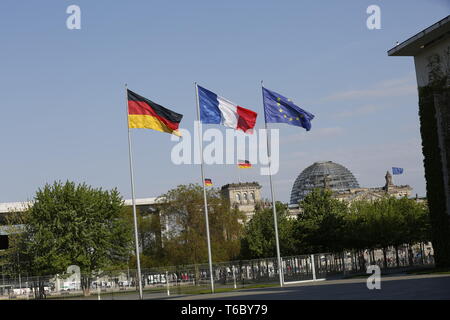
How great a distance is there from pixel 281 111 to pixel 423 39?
1603 cm

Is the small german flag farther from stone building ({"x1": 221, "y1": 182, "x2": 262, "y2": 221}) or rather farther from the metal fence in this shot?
stone building ({"x1": 221, "y1": 182, "x2": 262, "y2": 221})

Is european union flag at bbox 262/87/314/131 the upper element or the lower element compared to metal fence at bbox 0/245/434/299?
upper

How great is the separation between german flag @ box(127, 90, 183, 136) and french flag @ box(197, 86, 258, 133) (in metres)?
2.50

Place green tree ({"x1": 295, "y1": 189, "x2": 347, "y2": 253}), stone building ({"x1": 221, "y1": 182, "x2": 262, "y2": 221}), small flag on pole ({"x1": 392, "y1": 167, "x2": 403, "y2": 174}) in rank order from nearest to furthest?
green tree ({"x1": 295, "y1": 189, "x2": 347, "y2": 253}) → small flag on pole ({"x1": 392, "y1": 167, "x2": 403, "y2": 174}) → stone building ({"x1": 221, "y1": 182, "x2": 262, "y2": 221})

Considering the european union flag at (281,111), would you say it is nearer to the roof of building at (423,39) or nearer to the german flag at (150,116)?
the german flag at (150,116)

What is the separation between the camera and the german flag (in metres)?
41.5

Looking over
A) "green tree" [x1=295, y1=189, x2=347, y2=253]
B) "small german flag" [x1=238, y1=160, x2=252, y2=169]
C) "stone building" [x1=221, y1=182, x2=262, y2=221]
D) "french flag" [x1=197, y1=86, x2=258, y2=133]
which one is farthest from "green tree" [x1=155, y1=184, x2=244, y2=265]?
"stone building" [x1=221, y1=182, x2=262, y2=221]

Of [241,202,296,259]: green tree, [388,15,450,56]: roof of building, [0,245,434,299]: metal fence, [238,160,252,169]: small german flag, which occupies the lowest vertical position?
[0,245,434,299]: metal fence

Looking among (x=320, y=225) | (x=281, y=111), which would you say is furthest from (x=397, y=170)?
(x=281, y=111)

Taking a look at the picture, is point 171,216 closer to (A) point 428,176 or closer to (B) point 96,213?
(B) point 96,213

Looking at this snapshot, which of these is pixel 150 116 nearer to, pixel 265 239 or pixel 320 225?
pixel 320 225

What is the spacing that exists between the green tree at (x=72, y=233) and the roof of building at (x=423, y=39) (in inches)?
1444

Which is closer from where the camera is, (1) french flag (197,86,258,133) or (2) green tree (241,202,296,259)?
(1) french flag (197,86,258,133)
